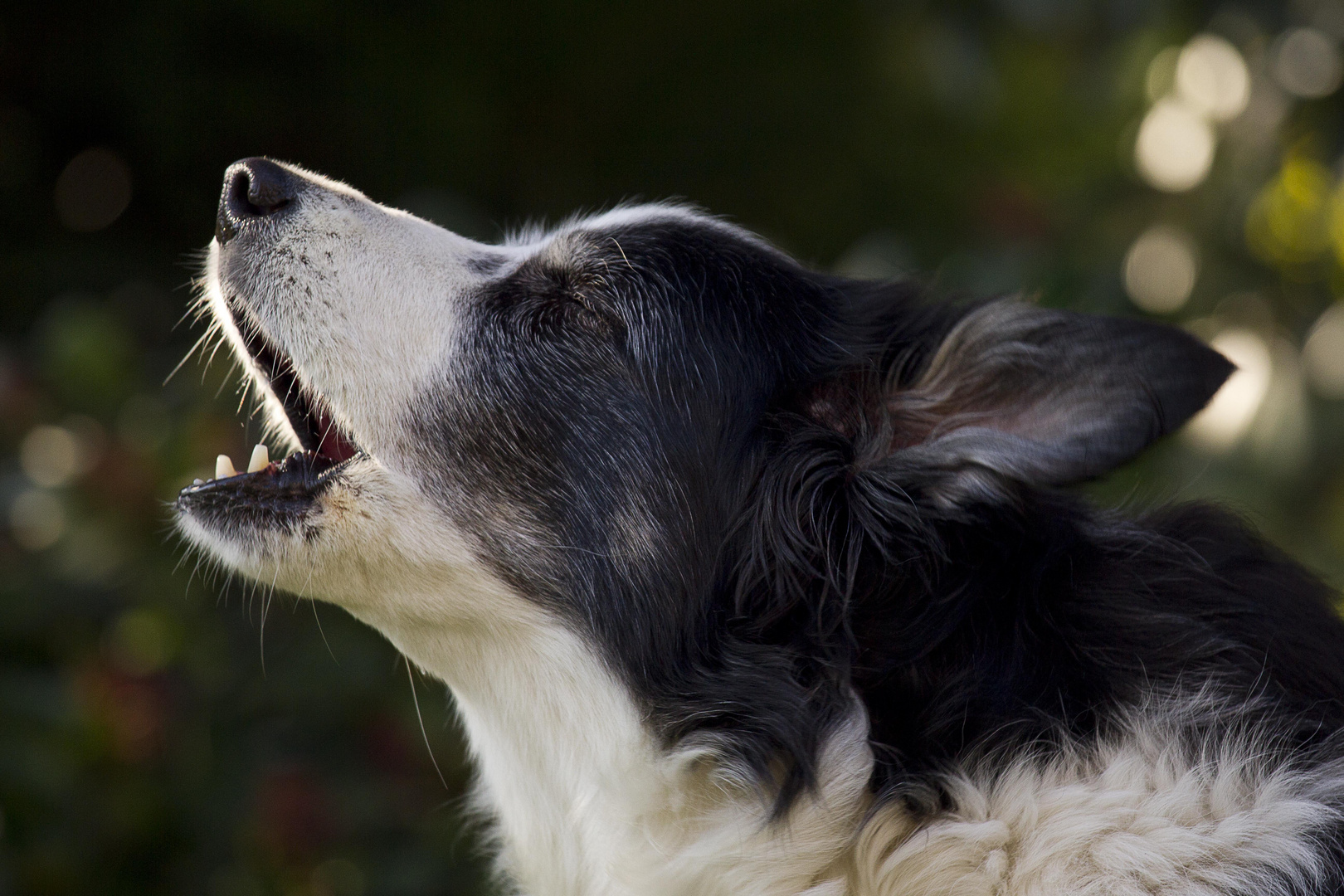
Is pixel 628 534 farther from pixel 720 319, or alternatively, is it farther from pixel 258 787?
pixel 258 787

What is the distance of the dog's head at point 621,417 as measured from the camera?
1.95 meters

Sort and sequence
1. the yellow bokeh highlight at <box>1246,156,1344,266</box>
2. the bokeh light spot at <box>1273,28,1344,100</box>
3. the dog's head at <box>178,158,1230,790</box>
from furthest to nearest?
the yellow bokeh highlight at <box>1246,156,1344,266</box> < the bokeh light spot at <box>1273,28,1344,100</box> < the dog's head at <box>178,158,1230,790</box>

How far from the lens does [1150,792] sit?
1752 mm

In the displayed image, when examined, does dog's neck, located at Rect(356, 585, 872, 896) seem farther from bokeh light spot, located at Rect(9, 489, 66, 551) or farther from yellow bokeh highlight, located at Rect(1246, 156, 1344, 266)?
yellow bokeh highlight, located at Rect(1246, 156, 1344, 266)

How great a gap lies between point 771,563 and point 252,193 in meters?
1.17

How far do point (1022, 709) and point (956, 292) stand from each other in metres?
0.84

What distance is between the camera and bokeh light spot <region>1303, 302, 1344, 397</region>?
3.67 meters

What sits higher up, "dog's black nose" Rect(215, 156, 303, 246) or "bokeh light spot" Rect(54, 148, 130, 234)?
"dog's black nose" Rect(215, 156, 303, 246)

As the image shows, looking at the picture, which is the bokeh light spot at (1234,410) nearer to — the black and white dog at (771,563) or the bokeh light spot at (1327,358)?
the bokeh light spot at (1327,358)

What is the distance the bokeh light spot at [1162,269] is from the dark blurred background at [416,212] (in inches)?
0.5

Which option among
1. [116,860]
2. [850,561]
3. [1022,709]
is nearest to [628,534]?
[850,561]

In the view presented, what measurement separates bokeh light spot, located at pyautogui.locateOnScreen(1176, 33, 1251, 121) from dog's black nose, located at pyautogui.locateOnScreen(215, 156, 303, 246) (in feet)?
9.33

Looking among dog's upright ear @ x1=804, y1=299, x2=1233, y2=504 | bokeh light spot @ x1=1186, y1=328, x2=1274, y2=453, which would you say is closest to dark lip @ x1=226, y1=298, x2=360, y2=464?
dog's upright ear @ x1=804, y1=299, x2=1233, y2=504

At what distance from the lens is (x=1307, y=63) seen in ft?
12.1
